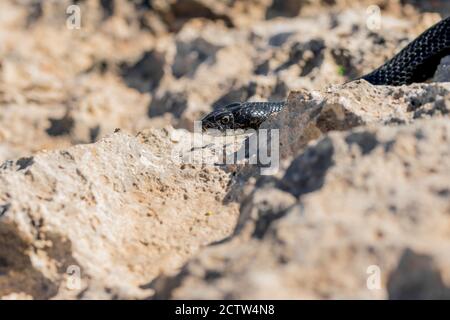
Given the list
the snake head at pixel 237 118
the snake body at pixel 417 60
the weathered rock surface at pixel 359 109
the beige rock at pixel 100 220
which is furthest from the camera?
the snake body at pixel 417 60

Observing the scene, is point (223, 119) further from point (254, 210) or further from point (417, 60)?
point (254, 210)

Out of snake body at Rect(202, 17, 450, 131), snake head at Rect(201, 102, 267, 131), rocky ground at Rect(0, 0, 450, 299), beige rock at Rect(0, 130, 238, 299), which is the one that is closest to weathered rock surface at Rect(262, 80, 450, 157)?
rocky ground at Rect(0, 0, 450, 299)

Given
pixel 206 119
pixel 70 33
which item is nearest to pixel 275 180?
pixel 206 119

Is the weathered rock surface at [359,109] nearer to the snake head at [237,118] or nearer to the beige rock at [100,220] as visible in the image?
the beige rock at [100,220]

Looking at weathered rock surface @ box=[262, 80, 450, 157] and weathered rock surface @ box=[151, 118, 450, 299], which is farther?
weathered rock surface @ box=[262, 80, 450, 157]

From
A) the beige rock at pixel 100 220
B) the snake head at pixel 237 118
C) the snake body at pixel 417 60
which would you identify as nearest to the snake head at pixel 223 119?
the snake head at pixel 237 118

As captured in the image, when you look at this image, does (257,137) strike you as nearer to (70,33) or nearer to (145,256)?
(145,256)

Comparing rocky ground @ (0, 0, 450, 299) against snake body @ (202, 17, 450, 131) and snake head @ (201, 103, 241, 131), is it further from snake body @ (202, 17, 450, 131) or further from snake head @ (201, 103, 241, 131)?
snake head @ (201, 103, 241, 131)

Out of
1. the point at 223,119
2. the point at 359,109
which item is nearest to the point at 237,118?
the point at 223,119
